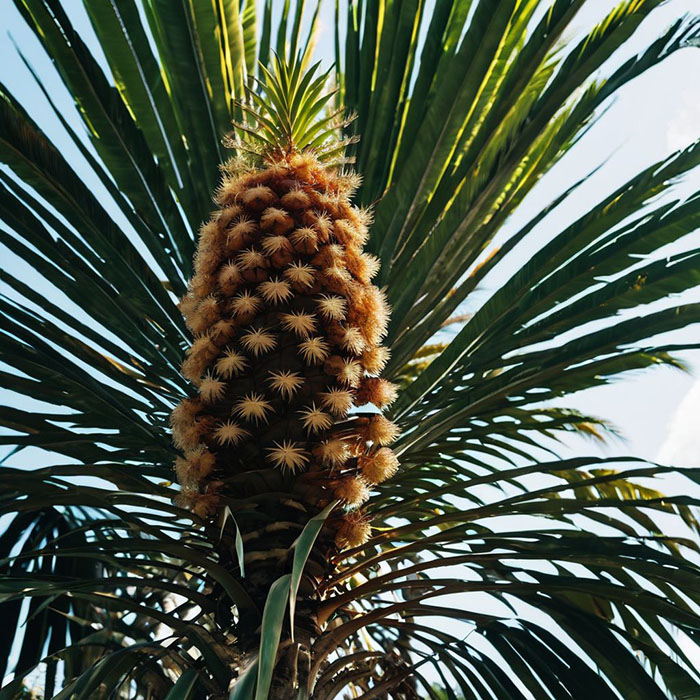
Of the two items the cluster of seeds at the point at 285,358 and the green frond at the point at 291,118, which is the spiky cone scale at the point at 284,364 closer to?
the cluster of seeds at the point at 285,358

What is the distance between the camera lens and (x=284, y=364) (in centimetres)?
217

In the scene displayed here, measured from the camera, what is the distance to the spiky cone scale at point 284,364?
2.11 m

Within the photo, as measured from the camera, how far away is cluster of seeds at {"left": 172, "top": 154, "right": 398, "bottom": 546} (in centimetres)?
212

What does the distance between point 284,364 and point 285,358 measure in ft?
0.07

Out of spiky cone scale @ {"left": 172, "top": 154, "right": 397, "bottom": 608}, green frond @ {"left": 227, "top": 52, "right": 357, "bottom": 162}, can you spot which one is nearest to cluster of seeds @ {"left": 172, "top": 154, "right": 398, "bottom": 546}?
spiky cone scale @ {"left": 172, "top": 154, "right": 397, "bottom": 608}

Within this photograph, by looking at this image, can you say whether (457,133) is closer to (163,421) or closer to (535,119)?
(535,119)

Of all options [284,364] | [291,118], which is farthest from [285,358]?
[291,118]

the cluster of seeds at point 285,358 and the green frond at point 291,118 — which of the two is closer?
the cluster of seeds at point 285,358

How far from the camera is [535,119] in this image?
232cm

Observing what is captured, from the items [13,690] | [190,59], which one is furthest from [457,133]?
[13,690]

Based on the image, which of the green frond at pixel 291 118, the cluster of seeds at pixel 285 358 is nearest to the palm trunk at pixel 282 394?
the cluster of seeds at pixel 285 358

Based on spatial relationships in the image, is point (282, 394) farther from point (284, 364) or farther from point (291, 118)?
point (291, 118)

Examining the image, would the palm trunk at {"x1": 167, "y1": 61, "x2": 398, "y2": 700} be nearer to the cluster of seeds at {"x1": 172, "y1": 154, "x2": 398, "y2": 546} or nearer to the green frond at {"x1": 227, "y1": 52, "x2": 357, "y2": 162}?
the cluster of seeds at {"x1": 172, "y1": 154, "x2": 398, "y2": 546}

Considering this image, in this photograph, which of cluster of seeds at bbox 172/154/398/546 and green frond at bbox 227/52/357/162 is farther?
green frond at bbox 227/52/357/162
